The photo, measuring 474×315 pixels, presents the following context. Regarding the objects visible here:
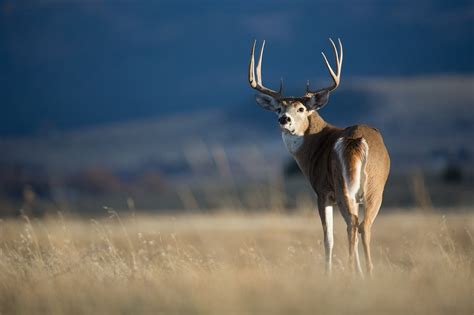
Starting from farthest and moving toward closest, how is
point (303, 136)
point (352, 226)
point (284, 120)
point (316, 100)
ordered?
1. point (316, 100)
2. point (303, 136)
3. point (284, 120)
4. point (352, 226)

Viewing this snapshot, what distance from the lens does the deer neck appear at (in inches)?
478

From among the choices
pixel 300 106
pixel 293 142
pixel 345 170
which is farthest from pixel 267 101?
pixel 345 170

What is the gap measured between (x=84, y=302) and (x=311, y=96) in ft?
17.4

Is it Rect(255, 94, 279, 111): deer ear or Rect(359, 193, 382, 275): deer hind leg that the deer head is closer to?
Rect(255, 94, 279, 111): deer ear

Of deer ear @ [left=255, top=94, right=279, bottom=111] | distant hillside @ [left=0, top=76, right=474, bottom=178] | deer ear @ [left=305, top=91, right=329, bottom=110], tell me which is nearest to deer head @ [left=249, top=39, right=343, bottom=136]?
deer ear @ [left=305, top=91, right=329, bottom=110]

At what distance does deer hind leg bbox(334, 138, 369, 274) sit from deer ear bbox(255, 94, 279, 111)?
2641 mm

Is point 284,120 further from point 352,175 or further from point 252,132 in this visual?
point 252,132

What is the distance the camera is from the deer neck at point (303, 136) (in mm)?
12133

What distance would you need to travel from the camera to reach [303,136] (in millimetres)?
12188

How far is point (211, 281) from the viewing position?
8609 mm

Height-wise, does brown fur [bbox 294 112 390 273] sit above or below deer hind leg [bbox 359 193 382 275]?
above

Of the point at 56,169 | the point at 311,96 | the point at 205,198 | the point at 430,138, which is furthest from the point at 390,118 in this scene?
the point at 311,96

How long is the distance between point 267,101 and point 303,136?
1.12 metres

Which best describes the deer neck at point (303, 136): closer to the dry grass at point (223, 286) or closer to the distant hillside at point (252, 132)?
the dry grass at point (223, 286)
